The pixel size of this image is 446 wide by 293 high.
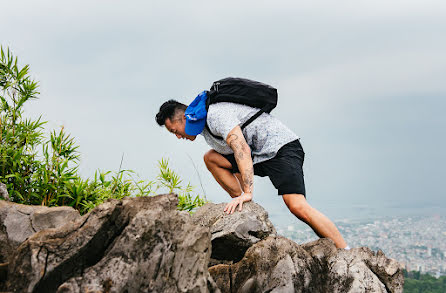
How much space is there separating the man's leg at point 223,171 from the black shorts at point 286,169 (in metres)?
0.55

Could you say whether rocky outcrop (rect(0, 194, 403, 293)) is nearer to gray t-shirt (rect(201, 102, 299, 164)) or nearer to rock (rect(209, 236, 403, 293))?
rock (rect(209, 236, 403, 293))

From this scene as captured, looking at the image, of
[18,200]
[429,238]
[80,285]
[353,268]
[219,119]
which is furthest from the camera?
[429,238]

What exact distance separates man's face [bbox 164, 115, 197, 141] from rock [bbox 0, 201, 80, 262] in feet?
6.71

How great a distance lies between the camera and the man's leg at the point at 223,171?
7855 millimetres

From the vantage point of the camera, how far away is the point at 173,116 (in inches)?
289

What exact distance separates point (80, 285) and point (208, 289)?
3.85ft

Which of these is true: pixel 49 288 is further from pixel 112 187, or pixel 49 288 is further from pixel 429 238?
pixel 429 238

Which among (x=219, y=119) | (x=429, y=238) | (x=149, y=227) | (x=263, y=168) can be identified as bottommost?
(x=429, y=238)

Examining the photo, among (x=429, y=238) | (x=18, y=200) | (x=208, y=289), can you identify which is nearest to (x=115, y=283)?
(x=208, y=289)

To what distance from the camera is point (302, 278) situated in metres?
5.70

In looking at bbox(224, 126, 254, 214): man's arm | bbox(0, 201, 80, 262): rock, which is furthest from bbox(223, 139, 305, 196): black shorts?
bbox(0, 201, 80, 262): rock

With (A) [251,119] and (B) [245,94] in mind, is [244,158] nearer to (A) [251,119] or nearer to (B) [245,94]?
(A) [251,119]

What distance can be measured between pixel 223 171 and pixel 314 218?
1.81 m

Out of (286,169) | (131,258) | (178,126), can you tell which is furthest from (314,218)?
(131,258)
